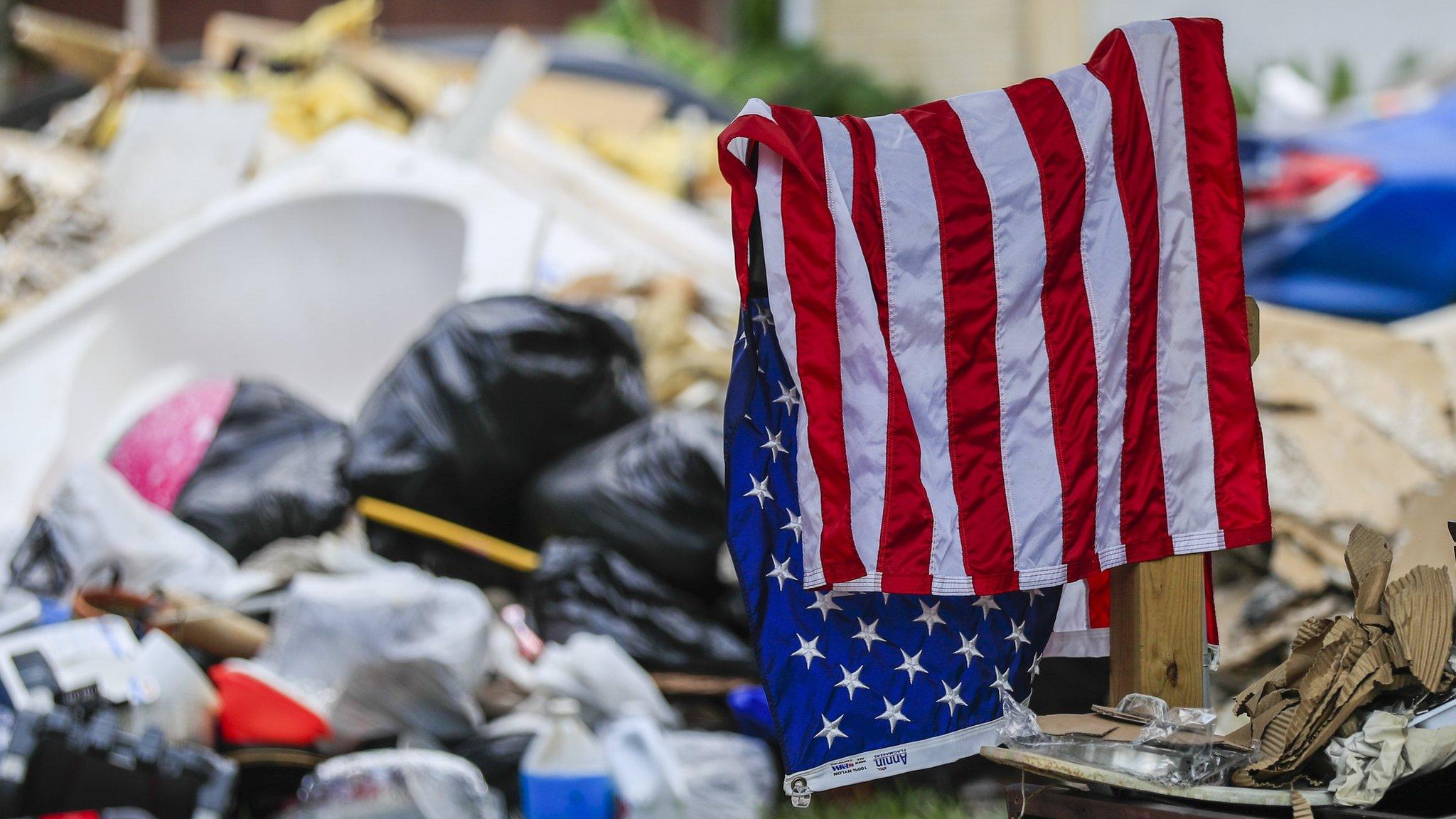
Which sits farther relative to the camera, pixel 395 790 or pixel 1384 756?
pixel 395 790

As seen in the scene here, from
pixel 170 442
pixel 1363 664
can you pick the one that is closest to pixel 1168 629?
pixel 1363 664

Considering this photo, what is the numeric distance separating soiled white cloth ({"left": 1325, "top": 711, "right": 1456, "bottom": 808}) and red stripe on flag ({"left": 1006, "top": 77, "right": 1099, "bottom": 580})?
380mm

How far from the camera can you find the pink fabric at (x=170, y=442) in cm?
389

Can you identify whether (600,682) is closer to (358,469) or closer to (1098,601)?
(358,469)

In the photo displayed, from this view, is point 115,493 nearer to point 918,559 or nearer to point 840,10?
point 918,559

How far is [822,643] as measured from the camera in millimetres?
1701

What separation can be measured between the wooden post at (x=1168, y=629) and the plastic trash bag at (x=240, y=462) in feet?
7.85

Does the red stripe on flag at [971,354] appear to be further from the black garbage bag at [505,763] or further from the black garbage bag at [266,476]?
the black garbage bag at [266,476]

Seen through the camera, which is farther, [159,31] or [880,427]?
[159,31]

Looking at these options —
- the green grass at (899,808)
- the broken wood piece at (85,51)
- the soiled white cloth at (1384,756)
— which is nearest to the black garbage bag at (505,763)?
the green grass at (899,808)

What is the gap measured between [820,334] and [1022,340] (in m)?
0.27

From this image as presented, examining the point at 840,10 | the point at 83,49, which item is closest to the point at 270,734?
the point at 83,49

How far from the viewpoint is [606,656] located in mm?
2789

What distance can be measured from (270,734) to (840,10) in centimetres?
1171
